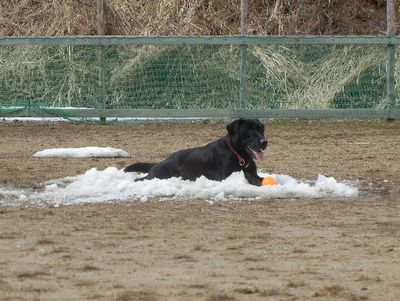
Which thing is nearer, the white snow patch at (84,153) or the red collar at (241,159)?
the red collar at (241,159)

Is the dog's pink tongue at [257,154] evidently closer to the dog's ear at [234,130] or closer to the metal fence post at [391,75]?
the dog's ear at [234,130]

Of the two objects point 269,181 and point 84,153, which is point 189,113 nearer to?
point 84,153

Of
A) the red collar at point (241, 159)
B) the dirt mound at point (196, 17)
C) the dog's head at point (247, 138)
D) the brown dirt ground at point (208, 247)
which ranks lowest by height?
the brown dirt ground at point (208, 247)

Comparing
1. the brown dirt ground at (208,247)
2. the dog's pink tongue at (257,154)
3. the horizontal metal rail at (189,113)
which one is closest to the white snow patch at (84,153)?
the brown dirt ground at (208,247)

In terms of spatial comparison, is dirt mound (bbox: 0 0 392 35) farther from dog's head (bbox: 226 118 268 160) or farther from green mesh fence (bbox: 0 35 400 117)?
dog's head (bbox: 226 118 268 160)

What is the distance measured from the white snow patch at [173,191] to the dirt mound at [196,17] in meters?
15.2

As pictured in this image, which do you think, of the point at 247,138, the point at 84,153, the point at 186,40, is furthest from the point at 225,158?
the point at 186,40

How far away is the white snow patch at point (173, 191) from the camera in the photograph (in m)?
11.4

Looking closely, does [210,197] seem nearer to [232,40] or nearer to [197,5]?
[232,40]

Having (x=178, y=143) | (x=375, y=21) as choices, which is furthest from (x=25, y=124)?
(x=375, y=21)

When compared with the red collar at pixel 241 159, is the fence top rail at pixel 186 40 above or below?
above

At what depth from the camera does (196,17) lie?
28.0 m

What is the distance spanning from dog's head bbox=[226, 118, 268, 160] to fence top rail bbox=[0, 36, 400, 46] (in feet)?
34.9

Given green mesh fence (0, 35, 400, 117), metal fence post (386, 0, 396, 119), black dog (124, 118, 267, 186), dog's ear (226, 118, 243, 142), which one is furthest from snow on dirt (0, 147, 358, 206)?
green mesh fence (0, 35, 400, 117)
